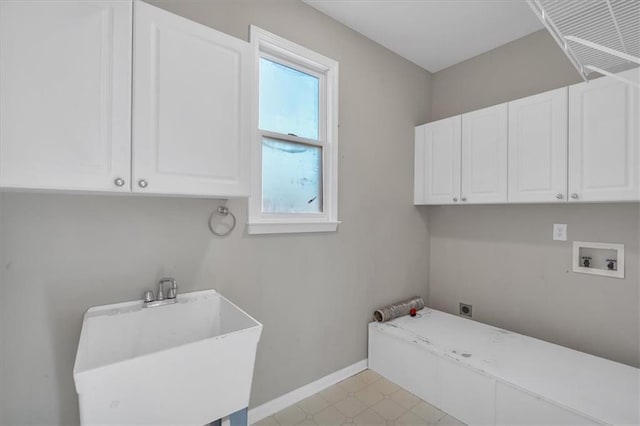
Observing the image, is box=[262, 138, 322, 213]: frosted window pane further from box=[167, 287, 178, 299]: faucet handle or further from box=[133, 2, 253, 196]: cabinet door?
box=[167, 287, 178, 299]: faucet handle

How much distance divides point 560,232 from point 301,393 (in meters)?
2.18

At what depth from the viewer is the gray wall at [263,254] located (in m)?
1.21

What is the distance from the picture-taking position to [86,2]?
1.03 meters

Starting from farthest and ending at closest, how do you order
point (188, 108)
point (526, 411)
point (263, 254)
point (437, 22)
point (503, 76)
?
point (503, 76) < point (437, 22) < point (263, 254) < point (526, 411) < point (188, 108)

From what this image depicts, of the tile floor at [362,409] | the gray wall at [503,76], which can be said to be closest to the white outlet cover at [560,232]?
the gray wall at [503,76]

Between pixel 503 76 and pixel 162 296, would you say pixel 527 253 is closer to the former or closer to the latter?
pixel 503 76

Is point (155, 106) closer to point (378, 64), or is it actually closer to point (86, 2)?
point (86, 2)

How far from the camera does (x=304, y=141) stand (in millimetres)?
2070

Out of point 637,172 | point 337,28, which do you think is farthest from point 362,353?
point 337,28

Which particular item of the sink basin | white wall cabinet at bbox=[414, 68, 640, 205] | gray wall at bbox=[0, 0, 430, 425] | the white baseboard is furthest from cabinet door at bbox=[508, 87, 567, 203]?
the sink basin

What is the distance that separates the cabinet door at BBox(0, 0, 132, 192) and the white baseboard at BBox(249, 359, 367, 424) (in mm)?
1552

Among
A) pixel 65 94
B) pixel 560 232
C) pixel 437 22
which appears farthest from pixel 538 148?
pixel 65 94

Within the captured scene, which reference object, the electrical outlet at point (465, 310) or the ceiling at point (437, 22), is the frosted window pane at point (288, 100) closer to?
the ceiling at point (437, 22)

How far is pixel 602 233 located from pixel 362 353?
6.21 ft
